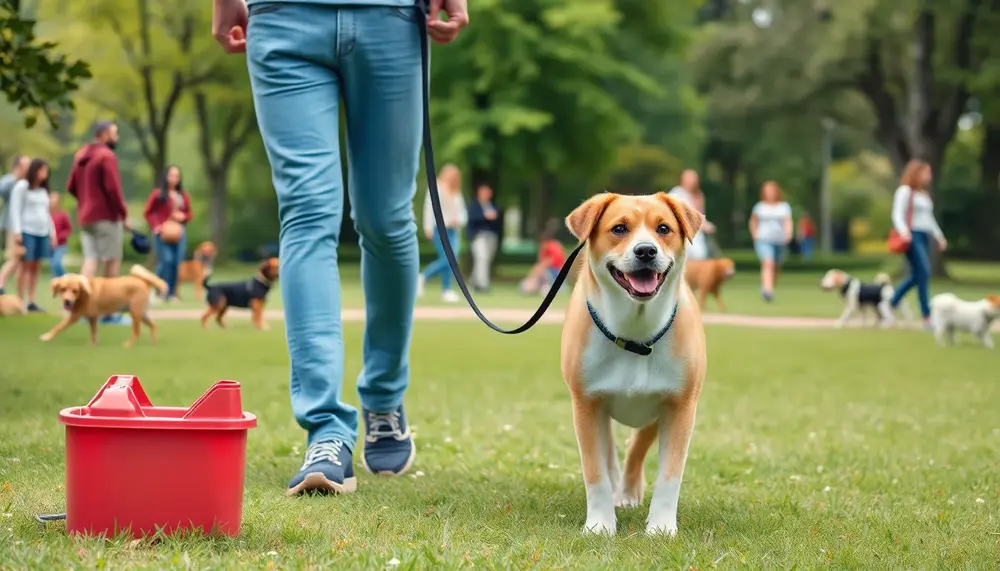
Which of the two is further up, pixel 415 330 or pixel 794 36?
pixel 794 36

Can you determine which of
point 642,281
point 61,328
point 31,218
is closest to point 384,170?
point 642,281

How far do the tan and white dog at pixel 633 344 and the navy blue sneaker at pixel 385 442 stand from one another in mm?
1199

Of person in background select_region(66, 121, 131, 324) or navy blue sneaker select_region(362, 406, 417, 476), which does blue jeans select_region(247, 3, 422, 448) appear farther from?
person in background select_region(66, 121, 131, 324)

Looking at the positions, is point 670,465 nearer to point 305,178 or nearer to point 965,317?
point 305,178

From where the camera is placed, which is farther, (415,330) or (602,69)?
(602,69)

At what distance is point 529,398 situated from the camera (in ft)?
27.5

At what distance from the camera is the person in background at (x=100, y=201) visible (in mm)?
14070

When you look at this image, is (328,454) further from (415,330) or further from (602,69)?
(602,69)

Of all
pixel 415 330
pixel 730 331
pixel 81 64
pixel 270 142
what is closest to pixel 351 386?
pixel 81 64

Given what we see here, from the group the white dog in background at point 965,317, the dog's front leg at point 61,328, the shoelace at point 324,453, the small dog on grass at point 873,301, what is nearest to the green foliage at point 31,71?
the shoelace at point 324,453

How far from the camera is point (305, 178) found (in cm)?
459

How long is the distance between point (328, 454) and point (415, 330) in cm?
1033

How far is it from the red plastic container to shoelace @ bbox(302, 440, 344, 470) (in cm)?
96

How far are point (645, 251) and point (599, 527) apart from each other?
2.90 ft
